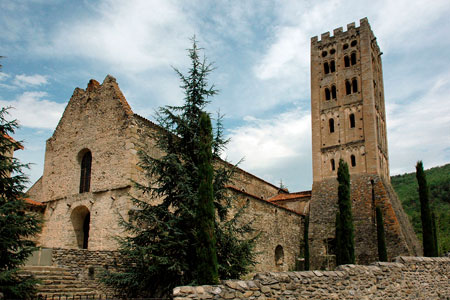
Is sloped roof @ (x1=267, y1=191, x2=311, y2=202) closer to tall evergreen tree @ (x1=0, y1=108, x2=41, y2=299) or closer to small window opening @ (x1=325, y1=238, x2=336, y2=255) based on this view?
small window opening @ (x1=325, y1=238, x2=336, y2=255)

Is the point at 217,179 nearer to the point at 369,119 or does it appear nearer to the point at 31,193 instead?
the point at 31,193

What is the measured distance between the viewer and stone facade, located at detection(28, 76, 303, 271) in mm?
18297

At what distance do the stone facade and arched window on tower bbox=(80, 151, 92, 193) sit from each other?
0.05m

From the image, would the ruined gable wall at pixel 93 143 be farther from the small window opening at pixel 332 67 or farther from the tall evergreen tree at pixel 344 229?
the small window opening at pixel 332 67

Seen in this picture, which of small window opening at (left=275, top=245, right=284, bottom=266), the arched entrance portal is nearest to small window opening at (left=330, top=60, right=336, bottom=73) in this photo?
small window opening at (left=275, top=245, right=284, bottom=266)

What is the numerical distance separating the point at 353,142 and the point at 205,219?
908 inches

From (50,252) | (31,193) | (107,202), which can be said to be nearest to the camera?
(50,252)

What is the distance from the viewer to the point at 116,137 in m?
19.3

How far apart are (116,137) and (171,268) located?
9048mm

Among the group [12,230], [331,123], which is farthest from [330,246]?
[12,230]

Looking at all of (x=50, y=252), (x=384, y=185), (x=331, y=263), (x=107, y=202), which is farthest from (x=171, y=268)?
(x=384, y=185)

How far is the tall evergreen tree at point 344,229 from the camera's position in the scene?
2161 centimetres

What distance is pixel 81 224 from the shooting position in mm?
20203

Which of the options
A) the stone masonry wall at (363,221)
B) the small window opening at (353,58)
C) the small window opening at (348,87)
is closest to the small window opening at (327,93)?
the small window opening at (348,87)
